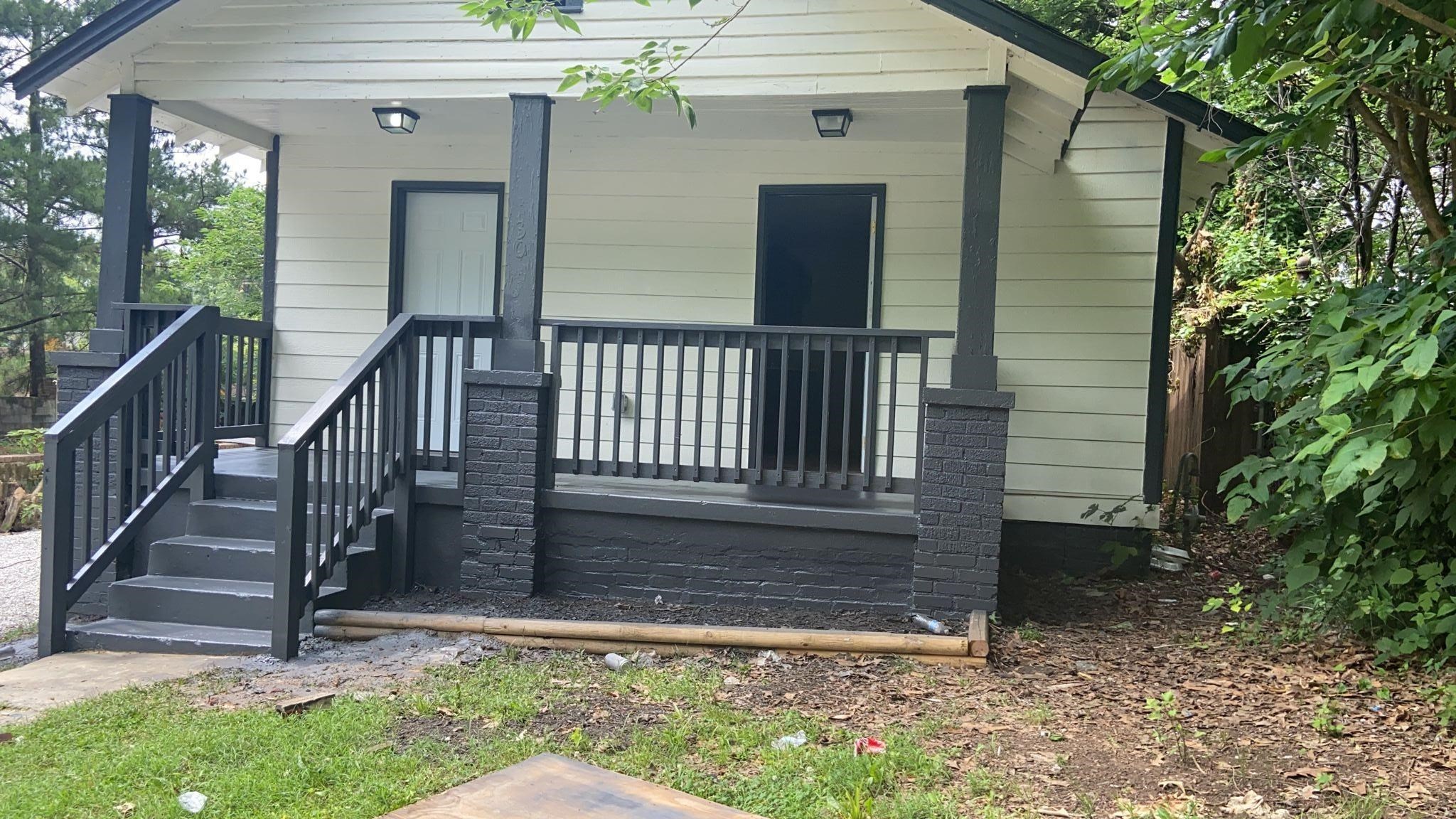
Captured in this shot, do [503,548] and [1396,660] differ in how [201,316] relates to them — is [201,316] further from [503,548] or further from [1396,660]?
[1396,660]

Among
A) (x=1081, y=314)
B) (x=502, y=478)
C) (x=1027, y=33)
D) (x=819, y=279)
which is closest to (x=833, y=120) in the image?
(x=1027, y=33)

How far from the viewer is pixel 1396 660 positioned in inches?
179

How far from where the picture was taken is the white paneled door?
7680 mm

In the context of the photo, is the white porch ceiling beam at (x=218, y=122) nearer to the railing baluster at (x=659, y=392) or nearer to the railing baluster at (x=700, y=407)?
the railing baluster at (x=659, y=392)

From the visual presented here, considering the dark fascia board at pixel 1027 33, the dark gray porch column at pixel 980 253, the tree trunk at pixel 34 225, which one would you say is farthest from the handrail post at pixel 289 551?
the tree trunk at pixel 34 225

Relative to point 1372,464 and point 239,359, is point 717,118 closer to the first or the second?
point 239,359

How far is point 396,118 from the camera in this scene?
21.6 ft

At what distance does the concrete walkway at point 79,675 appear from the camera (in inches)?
158

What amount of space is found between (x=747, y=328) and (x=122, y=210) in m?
3.98

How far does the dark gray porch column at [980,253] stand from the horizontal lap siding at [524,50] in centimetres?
32

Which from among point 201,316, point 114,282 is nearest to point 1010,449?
point 201,316

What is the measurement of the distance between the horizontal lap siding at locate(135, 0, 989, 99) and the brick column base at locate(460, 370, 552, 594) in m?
1.80

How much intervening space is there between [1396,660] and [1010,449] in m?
2.76

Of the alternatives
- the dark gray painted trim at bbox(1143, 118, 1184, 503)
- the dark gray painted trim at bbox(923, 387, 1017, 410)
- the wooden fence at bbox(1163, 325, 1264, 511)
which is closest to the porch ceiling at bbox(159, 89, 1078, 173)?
the dark gray painted trim at bbox(1143, 118, 1184, 503)
